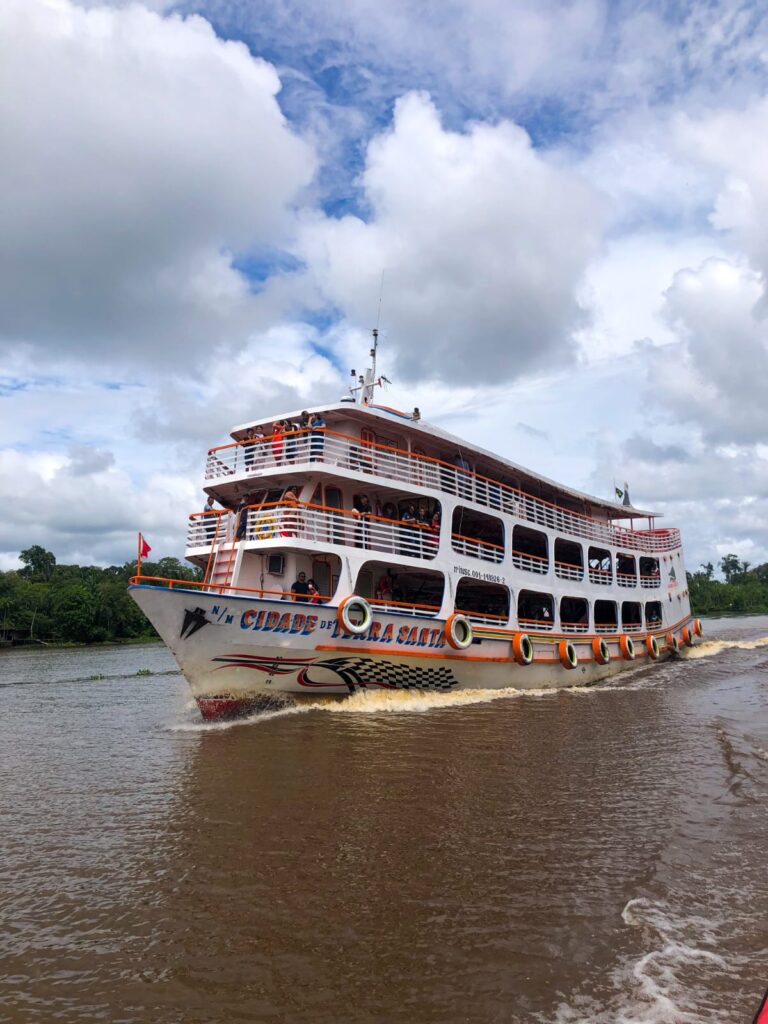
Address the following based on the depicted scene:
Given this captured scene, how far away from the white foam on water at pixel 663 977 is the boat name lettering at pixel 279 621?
24.6 ft

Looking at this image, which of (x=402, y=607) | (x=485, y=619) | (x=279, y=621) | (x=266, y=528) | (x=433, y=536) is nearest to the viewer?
(x=279, y=621)

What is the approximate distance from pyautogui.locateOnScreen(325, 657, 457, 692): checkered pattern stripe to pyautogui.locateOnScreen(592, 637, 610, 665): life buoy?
21.4ft

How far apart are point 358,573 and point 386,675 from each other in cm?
204

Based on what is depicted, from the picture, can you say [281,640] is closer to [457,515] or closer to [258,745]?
[258,745]

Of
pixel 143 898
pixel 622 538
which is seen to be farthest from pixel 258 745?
pixel 622 538

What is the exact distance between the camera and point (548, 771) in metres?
8.21

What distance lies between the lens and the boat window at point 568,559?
19.0m

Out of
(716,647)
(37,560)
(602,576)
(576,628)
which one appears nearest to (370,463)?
(576,628)

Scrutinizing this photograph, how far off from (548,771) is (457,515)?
863cm

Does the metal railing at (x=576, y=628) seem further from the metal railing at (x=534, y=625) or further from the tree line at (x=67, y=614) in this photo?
the tree line at (x=67, y=614)

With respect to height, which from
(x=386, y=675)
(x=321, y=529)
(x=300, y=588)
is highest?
(x=321, y=529)

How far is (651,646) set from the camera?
74.8 feet

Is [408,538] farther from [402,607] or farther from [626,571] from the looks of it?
[626,571]

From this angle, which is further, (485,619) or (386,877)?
(485,619)
